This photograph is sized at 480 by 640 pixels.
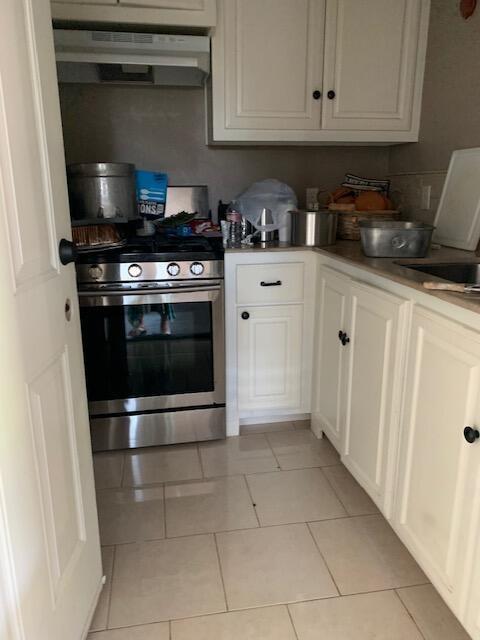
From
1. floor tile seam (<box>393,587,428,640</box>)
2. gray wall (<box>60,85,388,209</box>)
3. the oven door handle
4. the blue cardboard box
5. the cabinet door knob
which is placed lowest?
floor tile seam (<box>393,587,428,640</box>)

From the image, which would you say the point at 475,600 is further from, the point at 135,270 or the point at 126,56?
the point at 126,56

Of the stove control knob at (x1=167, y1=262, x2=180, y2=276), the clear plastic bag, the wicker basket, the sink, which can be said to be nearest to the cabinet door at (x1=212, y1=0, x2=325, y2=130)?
the clear plastic bag

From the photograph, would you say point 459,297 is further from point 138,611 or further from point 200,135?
point 200,135

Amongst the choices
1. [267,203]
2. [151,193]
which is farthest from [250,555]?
[151,193]

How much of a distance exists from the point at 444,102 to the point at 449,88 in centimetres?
6

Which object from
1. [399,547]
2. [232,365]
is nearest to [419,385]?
[399,547]

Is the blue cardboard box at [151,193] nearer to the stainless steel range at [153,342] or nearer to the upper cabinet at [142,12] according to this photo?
the stainless steel range at [153,342]

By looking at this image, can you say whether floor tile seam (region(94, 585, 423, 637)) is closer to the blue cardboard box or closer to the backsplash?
the backsplash

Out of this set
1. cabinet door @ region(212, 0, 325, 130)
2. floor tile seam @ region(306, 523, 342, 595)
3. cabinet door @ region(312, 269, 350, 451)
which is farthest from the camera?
cabinet door @ region(212, 0, 325, 130)

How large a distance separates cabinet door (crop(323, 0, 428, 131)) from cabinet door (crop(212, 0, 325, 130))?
0.07 meters

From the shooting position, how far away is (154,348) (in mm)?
2158

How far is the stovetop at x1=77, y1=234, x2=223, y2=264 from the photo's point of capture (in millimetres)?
2008

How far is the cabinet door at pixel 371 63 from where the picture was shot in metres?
2.24

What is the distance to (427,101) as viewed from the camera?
2348 millimetres
